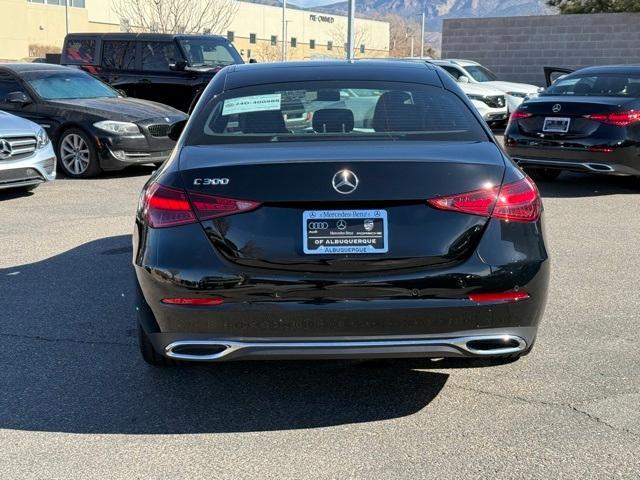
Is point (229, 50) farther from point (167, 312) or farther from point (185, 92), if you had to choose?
point (167, 312)

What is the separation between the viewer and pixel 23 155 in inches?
398

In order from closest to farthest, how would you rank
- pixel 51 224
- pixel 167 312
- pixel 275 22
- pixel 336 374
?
pixel 167 312 < pixel 336 374 < pixel 51 224 < pixel 275 22

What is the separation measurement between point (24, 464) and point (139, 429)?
529 mm

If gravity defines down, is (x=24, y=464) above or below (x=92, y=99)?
below

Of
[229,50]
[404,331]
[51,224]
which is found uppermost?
[229,50]

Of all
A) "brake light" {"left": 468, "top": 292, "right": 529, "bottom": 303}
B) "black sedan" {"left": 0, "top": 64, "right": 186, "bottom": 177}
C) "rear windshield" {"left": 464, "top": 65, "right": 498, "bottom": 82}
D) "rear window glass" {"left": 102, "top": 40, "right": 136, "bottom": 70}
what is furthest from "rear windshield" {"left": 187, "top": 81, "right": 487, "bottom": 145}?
"rear windshield" {"left": 464, "top": 65, "right": 498, "bottom": 82}

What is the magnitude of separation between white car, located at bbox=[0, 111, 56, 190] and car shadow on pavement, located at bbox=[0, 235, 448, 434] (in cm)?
474

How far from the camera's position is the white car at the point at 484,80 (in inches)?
767

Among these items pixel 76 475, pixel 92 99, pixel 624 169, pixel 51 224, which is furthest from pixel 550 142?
pixel 76 475

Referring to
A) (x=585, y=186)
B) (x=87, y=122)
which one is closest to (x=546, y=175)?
(x=585, y=186)

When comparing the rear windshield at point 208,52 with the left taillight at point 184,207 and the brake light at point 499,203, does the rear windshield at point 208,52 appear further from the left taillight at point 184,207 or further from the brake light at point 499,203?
the brake light at point 499,203

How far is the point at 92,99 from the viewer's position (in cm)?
1313

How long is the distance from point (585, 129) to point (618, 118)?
0.40 m

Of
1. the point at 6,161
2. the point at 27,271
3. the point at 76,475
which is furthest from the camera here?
the point at 6,161
